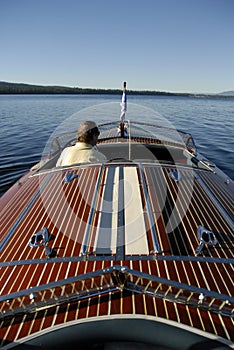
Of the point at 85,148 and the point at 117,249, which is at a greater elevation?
the point at 85,148

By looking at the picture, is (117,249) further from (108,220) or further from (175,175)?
(175,175)

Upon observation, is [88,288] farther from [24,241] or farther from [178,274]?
[24,241]

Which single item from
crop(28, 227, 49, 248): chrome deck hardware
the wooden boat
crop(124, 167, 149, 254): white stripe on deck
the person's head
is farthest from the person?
crop(28, 227, 49, 248): chrome deck hardware

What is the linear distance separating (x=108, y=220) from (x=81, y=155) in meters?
1.21

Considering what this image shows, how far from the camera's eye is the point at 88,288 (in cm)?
165

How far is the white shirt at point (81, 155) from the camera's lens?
309 cm

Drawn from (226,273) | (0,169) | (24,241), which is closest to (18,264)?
(24,241)

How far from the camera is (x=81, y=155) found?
3242mm

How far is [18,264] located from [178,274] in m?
1.54

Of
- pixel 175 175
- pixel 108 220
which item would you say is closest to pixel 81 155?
pixel 108 220

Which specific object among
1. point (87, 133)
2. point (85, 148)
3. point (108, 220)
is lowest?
point (108, 220)

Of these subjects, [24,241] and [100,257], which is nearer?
[100,257]

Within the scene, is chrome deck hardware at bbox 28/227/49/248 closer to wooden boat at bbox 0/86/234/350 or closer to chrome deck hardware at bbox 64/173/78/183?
wooden boat at bbox 0/86/234/350

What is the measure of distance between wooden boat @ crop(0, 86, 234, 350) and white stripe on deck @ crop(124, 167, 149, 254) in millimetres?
12
